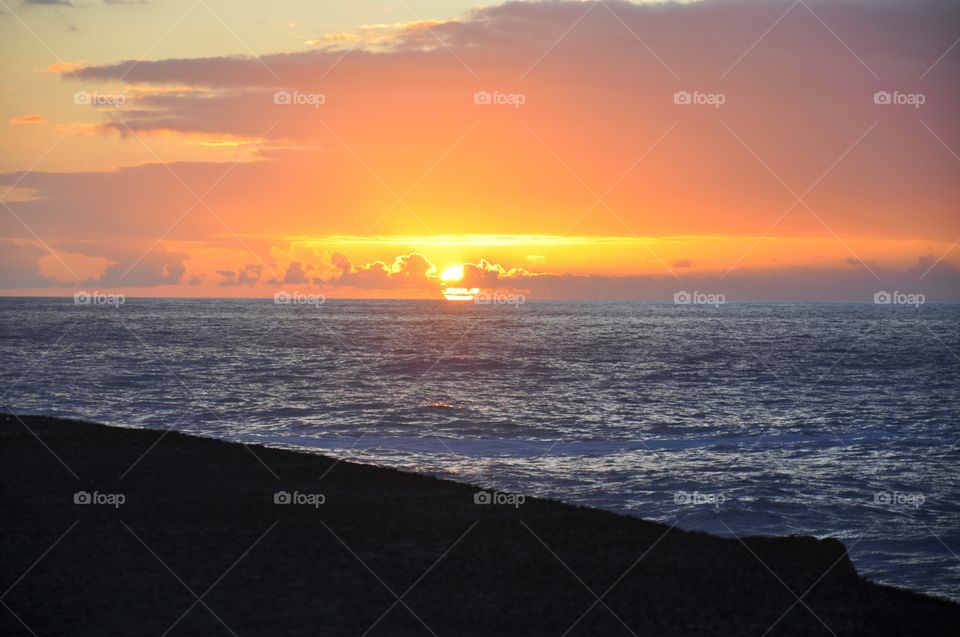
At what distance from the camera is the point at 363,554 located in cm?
1489

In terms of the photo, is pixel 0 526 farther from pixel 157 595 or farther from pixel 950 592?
pixel 950 592

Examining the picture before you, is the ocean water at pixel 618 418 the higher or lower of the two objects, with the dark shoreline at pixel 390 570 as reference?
higher

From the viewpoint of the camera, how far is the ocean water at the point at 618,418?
2094cm

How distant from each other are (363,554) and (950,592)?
10.1 meters

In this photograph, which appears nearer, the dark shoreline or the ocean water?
the dark shoreline

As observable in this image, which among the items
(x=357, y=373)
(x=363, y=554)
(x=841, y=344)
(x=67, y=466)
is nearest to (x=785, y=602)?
(x=363, y=554)

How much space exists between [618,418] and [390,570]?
78.4 feet

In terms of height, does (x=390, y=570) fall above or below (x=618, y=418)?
below

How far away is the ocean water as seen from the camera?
20938 mm

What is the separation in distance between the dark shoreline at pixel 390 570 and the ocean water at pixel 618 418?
2885mm

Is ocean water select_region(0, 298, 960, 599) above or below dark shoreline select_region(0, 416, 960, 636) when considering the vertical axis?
above

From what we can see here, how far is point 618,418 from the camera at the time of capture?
36.9 meters

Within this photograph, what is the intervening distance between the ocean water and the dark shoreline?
9.47 feet

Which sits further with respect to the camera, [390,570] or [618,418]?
[618,418]
